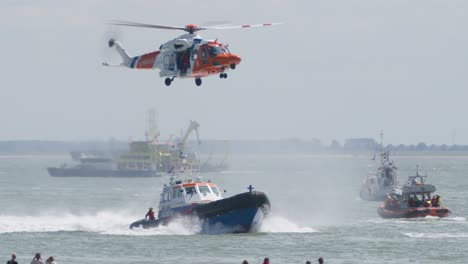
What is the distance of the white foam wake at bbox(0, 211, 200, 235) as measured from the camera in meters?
64.1

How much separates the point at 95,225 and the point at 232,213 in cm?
1530

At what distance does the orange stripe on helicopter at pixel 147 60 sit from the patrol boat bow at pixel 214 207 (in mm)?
7999

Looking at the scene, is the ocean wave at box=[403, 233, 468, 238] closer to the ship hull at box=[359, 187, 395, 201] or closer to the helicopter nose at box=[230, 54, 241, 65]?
the helicopter nose at box=[230, 54, 241, 65]

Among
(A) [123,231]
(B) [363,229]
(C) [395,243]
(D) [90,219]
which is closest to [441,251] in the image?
(C) [395,243]

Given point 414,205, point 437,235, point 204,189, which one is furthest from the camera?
point 414,205

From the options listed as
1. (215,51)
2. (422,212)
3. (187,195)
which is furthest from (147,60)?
(422,212)

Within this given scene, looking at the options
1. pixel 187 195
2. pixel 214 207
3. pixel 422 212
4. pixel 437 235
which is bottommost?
pixel 437 235

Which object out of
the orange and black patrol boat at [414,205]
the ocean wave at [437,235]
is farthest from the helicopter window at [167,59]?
the orange and black patrol boat at [414,205]

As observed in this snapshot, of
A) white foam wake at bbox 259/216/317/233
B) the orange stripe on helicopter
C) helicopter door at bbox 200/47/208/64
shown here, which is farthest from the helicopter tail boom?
white foam wake at bbox 259/216/317/233

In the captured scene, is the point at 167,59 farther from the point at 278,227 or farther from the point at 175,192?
the point at 278,227

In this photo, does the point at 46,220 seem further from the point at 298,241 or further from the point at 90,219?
the point at 298,241

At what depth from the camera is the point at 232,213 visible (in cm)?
6294

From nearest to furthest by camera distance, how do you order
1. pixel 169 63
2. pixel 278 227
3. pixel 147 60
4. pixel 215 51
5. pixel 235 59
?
pixel 235 59 < pixel 215 51 < pixel 169 63 < pixel 147 60 < pixel 278 227

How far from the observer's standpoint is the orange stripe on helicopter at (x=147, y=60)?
5784 cm
